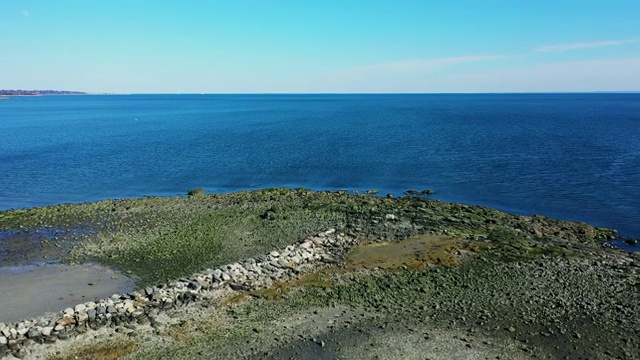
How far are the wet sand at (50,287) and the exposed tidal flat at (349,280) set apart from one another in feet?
3.64

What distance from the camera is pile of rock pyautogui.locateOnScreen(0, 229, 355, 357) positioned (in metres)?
18.2

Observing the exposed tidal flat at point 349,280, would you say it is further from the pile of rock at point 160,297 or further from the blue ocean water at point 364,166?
the blue ocean water at point 364,166

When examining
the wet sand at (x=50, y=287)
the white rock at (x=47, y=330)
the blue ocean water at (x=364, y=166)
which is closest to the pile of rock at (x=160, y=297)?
the white rock at (x=47, y=330)

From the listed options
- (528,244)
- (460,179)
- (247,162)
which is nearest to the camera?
(528,244)

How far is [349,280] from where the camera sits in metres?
23.5

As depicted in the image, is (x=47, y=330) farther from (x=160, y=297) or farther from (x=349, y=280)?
(x=349, y=280)

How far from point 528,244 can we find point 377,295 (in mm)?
12513

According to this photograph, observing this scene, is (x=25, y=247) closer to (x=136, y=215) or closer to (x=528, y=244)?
(x=136, y=215)

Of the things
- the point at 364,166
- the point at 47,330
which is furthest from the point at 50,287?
the point at 364,166

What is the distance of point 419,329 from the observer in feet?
62.6

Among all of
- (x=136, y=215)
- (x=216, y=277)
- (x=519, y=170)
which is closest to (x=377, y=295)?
(x=216, y=277)

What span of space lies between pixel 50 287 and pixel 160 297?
290 inches

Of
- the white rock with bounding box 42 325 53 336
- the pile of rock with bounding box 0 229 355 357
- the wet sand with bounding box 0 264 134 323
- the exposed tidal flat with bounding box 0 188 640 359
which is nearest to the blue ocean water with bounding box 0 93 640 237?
the exposed tidal flat with bounding box 0 188 640 359

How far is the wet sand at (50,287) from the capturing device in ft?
71.4
